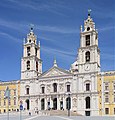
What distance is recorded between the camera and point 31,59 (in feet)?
222

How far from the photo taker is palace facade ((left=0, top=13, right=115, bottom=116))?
57206 mm

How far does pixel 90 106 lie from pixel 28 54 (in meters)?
20.9

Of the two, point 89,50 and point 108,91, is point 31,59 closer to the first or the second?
point 89,50

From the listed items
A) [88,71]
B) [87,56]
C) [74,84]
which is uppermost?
[87,56]

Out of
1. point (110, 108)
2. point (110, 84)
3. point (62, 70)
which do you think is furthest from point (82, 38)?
point (110, 108)

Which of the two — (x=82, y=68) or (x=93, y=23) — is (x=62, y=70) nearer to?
(x=82, y=68)

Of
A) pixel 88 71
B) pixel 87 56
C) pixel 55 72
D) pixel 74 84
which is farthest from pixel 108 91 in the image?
pixel 55 72

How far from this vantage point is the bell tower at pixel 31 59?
67244 mm

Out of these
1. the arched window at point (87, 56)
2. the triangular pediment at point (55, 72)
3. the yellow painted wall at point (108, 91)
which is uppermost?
the arched window at point (87, 56)

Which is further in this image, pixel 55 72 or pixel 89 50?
pixel 55 72

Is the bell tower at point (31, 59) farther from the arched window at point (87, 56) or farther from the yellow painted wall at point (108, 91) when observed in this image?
the yellow painted wall at point (108, 91)

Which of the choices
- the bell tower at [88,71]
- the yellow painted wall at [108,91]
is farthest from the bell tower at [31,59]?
the yellow painted wall at [108,91]

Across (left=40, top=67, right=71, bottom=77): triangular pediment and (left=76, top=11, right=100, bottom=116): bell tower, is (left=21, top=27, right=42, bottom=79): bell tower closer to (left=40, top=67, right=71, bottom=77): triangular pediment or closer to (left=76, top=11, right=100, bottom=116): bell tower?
(left=40, top=67, right=71, bottom=77): triangular pediment

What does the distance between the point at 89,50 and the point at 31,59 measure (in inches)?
587
